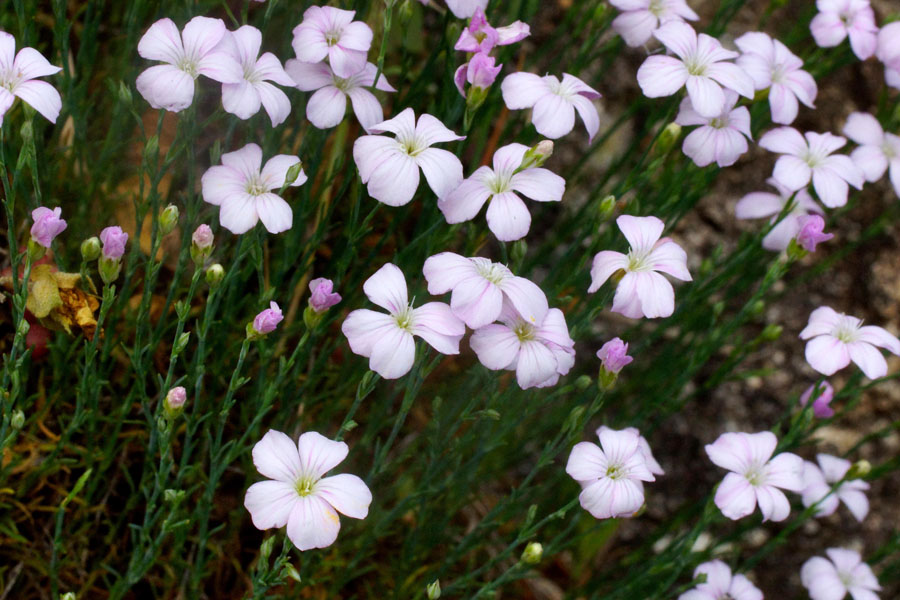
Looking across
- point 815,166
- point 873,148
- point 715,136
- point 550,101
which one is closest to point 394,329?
point 550,101

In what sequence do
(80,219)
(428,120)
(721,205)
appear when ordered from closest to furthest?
(428,120) → (80,219) → (721,205)

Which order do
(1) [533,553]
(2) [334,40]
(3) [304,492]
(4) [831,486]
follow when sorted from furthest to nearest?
(4) [831,486], (2) [334,40], (1) [533,553], (3) [304,492]

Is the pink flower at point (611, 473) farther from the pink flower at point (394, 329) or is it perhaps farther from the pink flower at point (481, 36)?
the pink flower at point (481, 36)

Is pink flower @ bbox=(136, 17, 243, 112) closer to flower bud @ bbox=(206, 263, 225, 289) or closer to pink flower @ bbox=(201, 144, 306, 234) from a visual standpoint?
pink flower @ bbox=(201, 144, 306, 234)

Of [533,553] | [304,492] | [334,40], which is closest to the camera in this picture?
[304,492]

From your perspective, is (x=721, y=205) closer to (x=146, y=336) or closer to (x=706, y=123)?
(x=706, y=123)

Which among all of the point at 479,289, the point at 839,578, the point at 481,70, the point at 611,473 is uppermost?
the point at 481,70

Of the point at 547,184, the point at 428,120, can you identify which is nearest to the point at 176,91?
the point at 428,120

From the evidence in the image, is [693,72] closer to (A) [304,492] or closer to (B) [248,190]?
(B) [248,190]
